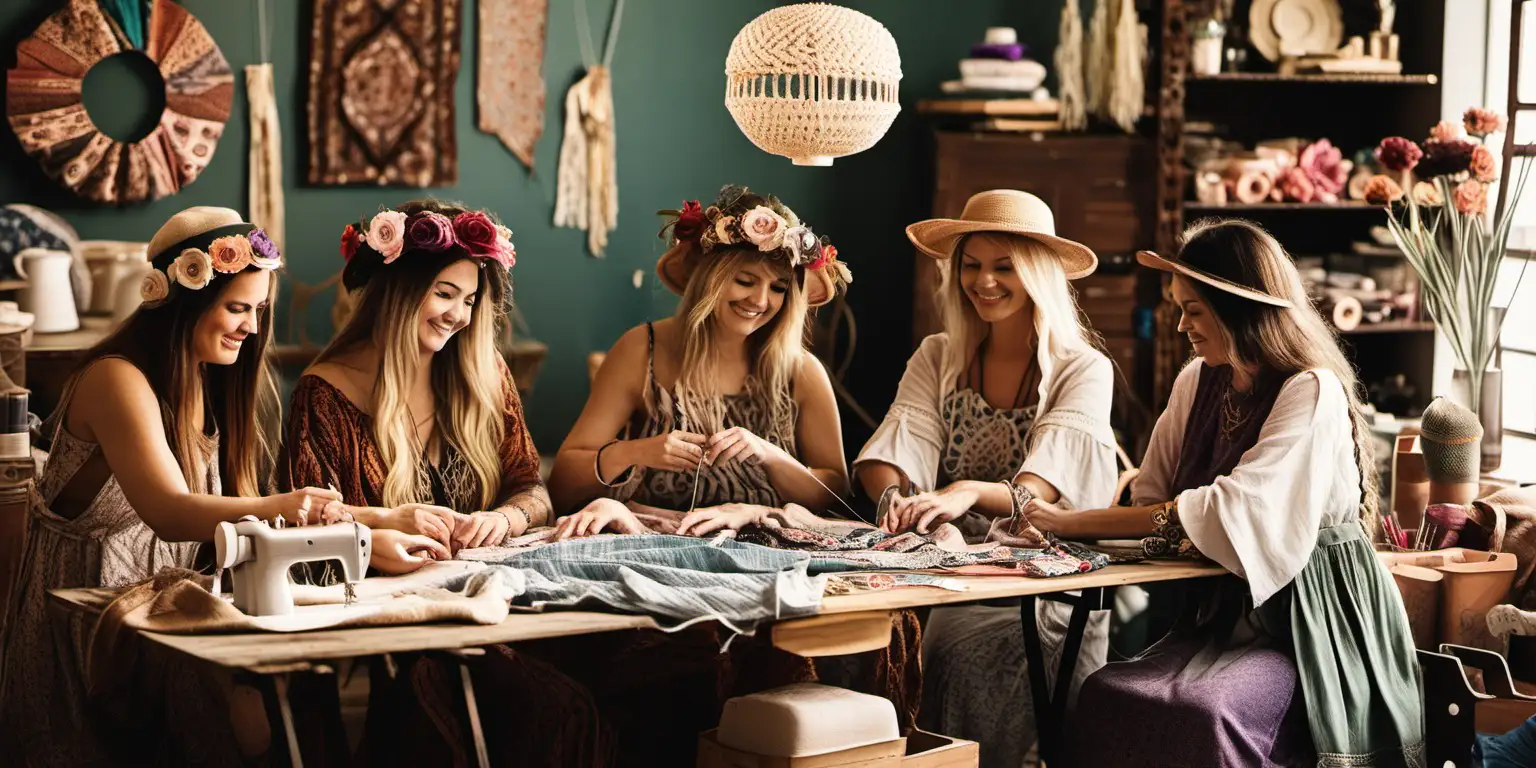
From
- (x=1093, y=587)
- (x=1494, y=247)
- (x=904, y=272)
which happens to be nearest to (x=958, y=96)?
(x=904, y=272)

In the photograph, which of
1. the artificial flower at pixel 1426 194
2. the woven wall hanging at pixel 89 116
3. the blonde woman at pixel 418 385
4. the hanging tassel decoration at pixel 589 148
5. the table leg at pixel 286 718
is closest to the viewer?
the table leg at pixel 286 718

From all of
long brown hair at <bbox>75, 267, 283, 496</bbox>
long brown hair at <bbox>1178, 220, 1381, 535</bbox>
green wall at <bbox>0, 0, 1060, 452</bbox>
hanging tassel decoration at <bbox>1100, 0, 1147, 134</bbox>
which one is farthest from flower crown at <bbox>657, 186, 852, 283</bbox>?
hanging tassel decoration at <bbox>1100, 0, 1147, 134</bbox>

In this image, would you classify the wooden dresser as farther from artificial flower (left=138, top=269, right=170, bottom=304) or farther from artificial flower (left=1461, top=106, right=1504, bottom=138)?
artificial flower (left=138, top=269, right=170, bottom=304)

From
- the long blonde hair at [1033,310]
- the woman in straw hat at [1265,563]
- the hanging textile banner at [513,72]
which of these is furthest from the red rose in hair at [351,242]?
the hanging textile banner at [513,72]

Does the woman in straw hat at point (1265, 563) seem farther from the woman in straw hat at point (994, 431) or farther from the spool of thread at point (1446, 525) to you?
the spool of thread at point (1446, 525)

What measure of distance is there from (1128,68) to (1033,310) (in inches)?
104

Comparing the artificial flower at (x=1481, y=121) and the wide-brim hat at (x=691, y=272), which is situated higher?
the artificial flower at (x=1481, y=121)

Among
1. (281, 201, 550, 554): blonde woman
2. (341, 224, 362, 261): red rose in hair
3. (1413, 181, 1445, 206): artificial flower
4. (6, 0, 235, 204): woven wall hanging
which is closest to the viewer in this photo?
(281, 201, 550, 554): blonde woman

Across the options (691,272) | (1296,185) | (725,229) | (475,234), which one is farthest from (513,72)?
(1296,185)

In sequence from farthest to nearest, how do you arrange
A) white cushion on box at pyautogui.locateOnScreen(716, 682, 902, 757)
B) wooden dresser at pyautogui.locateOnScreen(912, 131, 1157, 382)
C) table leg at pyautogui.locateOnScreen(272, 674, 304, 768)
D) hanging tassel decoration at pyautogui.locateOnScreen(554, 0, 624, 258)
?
hanging tassel decoration at pyautogui.locateOnScreen(554, 0, 624, 258), wooden dresser at pyautogui.locateOnScreen(912, 131, 1157, 382), white cushion on box at pyautogui.locateOnScreen(716, 682, 902, 757), table leg at pyautogui.locateOnScreen(272, 674, 304, 768)

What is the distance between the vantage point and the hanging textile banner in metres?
6.45

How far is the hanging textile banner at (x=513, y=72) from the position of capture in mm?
6449

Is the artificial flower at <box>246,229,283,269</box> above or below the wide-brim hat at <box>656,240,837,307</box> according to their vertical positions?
above

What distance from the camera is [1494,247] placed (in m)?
5.51
